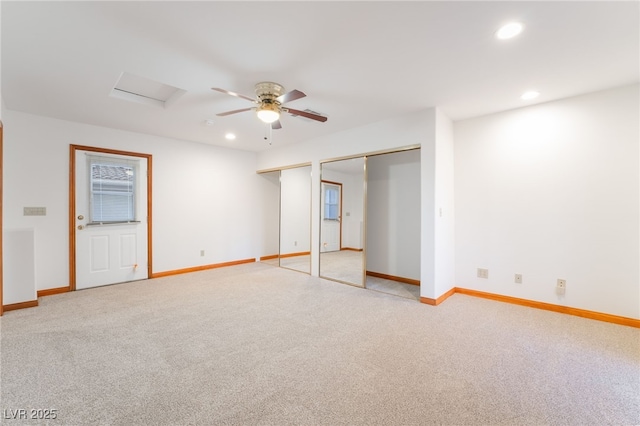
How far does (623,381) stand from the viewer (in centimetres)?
195

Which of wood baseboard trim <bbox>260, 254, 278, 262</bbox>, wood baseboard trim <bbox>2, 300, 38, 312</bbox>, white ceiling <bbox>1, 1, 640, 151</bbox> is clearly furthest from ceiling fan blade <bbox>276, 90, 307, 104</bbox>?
wood baseboard trim <bbox>260, 254, 278, 262</bbox>

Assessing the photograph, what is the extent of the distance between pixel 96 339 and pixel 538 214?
16.4 ft

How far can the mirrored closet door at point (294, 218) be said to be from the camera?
5.60 meters

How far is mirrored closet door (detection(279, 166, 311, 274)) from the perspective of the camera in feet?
18.4

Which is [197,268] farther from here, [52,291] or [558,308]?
[558,308]

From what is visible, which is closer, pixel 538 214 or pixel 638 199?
pixel 638 199

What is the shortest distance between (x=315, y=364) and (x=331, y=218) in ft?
9.74

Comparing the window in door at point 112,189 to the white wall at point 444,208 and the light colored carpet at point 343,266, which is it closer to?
the light colored carpet at point 343,266

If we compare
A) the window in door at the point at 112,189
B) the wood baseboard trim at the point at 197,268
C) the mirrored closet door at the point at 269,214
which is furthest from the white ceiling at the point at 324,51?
the mirrored closet door at the point at 269,214

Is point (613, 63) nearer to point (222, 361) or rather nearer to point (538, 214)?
point (538, 214)

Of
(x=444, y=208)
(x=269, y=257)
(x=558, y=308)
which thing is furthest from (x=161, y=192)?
(x=558, y=308)

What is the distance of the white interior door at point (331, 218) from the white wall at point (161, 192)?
2.08 metres

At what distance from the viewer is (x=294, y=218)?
582 cm

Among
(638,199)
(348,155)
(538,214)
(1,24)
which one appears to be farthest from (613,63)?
(1,24)
